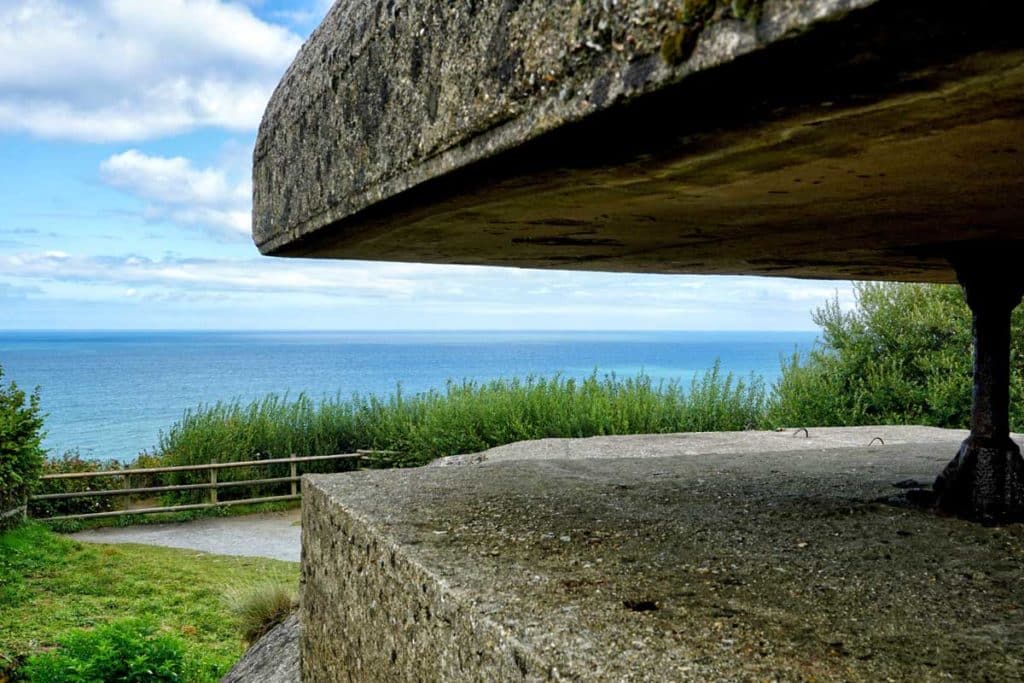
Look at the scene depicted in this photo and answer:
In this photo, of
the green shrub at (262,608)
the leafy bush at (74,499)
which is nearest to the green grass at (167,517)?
the leafy bush at (74,499)

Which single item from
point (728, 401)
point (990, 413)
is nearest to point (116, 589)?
point (728, 401)

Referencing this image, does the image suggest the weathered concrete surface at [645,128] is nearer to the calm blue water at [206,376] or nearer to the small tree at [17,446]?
the small tree at [17,446]

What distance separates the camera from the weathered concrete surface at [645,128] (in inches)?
25.9

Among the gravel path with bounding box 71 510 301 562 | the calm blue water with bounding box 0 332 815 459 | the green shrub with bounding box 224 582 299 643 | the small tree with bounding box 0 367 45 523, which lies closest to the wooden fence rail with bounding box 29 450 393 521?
the gravel path with bounding box 71 510 301 562

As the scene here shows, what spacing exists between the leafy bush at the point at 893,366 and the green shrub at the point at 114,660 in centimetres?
864

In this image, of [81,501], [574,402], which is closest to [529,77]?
[574,402]

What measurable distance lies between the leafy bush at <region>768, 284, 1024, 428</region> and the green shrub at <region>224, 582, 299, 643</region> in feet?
24.9

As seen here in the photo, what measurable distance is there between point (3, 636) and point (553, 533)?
6271 mm

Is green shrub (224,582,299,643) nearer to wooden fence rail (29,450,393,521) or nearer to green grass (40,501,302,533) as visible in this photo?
wooden fence rail (29,450,393,521)

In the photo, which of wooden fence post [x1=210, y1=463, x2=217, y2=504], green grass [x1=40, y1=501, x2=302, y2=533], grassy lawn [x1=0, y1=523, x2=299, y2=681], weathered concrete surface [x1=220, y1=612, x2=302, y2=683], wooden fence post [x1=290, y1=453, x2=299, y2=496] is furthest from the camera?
wooden fence post [x1=290, y1=453, x2=299, y2=496]

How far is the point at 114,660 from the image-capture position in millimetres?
4625

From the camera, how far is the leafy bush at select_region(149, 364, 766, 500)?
11.6m

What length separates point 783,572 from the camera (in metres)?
1.93

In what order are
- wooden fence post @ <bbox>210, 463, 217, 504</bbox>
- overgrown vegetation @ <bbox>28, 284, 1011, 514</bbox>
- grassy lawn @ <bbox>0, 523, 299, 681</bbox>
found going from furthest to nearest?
wooden fence post @ <bbox>210, 463, 217, 504</bbox>, overgrown vegetation @ <bbox>28, 284, 1011, 514</bbox>, grassy lawn @ <bbox>0, 523, 299, 681</bbox>
